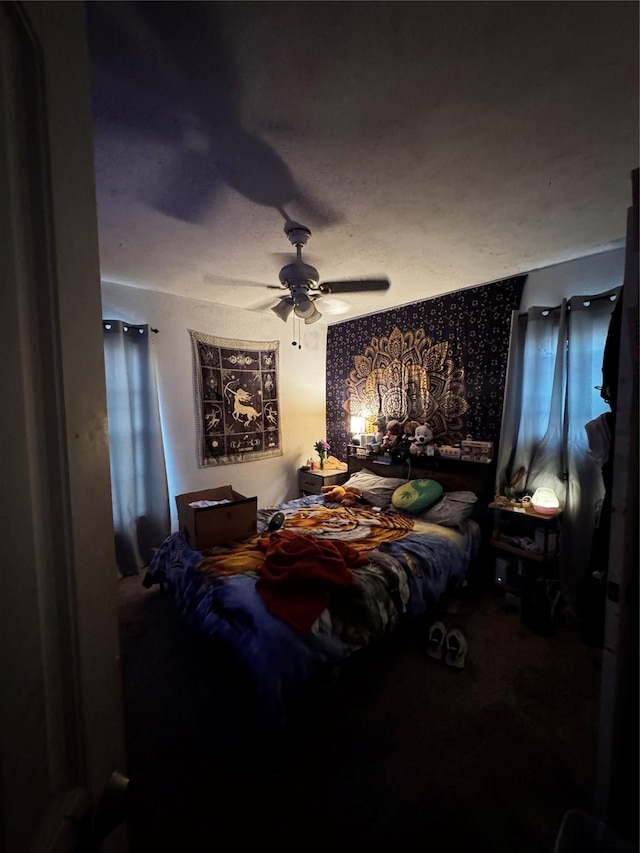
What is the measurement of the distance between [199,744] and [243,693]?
1.09ft

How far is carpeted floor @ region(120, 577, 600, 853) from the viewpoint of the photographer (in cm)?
126

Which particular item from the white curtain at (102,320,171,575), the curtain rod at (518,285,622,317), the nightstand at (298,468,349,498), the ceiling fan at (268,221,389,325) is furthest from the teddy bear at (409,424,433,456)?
the white curtain at (102,320,171,575)

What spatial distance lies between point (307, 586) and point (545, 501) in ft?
6.42

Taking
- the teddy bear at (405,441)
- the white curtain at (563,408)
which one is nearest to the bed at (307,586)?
the white curtain at (563,408)

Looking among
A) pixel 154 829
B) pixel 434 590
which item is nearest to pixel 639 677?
pixel 434 590

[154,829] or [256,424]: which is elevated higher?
[256,424]

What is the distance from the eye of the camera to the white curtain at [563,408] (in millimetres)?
2494

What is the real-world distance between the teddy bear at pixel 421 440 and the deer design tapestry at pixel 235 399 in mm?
1730

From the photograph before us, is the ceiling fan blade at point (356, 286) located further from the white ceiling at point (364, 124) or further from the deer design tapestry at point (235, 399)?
the deer design tapestry at point (235, 399)

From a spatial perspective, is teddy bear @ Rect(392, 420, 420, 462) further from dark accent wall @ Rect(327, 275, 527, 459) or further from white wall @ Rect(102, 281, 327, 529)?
white wall @ Rect(102, 281, 327, 529)

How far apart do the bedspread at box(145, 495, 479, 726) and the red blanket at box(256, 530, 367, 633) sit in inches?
1.5

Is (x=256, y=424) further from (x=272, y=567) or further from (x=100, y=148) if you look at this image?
(x=100, y=148)

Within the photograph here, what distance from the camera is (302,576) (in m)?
1.77

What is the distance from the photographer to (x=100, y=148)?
56.0 inches
